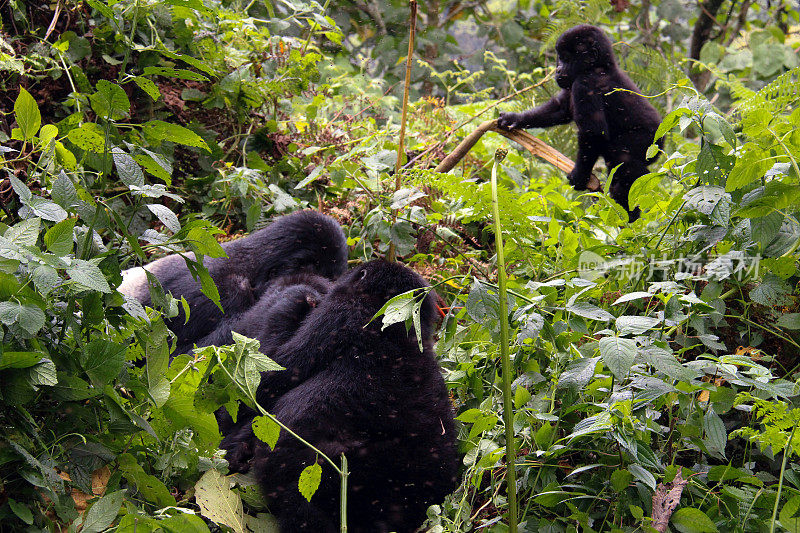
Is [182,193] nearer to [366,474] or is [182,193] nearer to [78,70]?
[78,70]

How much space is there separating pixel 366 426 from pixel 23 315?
2.54 feet

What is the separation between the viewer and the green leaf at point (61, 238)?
1030mm

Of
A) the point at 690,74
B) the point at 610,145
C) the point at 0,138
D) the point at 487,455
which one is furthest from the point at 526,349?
the point at 690,74

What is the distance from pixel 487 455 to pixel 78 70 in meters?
1.81

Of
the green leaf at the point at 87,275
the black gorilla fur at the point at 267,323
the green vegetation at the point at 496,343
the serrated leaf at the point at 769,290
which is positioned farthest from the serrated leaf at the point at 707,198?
the green leaf at the point at 87,275

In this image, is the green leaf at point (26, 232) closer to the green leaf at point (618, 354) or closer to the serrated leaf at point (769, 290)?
the green leaf at point (618, 354)

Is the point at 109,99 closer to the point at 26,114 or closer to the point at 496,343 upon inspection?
the point at 26,114

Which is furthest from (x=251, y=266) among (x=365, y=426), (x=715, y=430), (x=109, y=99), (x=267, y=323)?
(x=715, y=430)

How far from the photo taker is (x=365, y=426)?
1512 millimetres

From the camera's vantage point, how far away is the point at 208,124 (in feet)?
8.73

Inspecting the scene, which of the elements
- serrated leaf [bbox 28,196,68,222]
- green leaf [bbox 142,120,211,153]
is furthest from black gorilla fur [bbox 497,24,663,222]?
serrated leaf [bbox 28,196,68,222]

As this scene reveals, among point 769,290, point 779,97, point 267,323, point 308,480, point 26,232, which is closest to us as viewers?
point 26,232

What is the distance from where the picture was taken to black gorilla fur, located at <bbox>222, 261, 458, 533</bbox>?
4.79 feet

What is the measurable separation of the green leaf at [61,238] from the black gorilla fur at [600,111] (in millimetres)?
1450
